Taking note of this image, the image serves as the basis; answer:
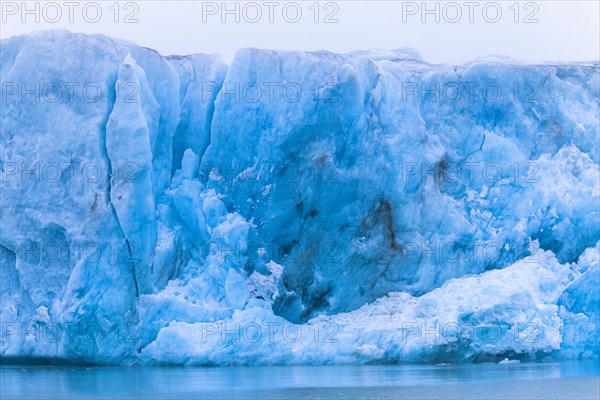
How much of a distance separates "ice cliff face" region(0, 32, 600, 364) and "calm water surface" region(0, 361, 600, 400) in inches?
14.2

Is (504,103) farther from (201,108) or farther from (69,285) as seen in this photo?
(69,285)

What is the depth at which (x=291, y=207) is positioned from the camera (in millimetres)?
16531

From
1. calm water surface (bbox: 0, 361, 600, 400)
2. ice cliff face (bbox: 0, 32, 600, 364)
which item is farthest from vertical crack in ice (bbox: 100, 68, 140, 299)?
calm water surface (bbox: 0, 361, 600, 400)

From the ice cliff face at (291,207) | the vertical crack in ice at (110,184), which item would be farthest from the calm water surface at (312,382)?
the vertical crack in ice at (110,184)

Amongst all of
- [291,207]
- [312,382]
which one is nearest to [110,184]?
[291,207]

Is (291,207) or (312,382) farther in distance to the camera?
(291,207)

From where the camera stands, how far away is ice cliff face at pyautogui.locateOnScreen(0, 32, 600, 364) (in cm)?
1542

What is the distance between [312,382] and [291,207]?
363 cm

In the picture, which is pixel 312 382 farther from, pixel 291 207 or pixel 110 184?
pixel 110 184

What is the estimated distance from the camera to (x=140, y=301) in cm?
1536

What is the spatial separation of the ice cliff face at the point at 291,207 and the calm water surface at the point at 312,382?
361 millimetres

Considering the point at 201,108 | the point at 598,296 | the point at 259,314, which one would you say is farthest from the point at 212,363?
the point at 598,296

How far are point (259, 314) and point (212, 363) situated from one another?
95cm

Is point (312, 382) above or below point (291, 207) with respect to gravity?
below
